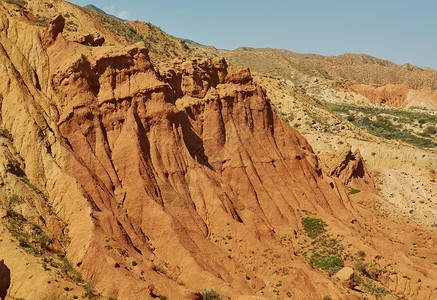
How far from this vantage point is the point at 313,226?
4619 centimetres

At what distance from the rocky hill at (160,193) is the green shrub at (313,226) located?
12cm

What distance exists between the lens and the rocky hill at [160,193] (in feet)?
99.5

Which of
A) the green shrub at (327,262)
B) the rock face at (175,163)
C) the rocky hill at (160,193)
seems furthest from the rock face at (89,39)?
the green shrub at (327,262)

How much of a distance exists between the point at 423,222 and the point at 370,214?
9282 mm

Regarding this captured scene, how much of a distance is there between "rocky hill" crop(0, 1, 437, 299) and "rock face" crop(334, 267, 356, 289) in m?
0.13

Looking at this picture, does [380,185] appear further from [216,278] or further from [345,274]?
[216,278]

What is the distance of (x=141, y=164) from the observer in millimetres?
38125

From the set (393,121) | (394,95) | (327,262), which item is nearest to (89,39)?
(327,262)

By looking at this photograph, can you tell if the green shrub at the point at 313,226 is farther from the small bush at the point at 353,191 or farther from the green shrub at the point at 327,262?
the small bush at the point at 353,191

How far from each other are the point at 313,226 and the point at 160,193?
1438cm

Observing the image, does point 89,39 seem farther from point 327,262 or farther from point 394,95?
point 394,95

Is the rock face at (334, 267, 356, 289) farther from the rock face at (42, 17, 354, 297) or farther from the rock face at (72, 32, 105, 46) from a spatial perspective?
the rock face at (72, 32, 105, 46)

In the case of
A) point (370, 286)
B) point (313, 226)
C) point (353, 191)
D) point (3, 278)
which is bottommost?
point (370, 286)

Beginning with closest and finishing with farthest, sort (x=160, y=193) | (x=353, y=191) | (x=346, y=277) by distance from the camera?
(x=160, y=193)
(x=346, y=277)
(x=353, y=191)
